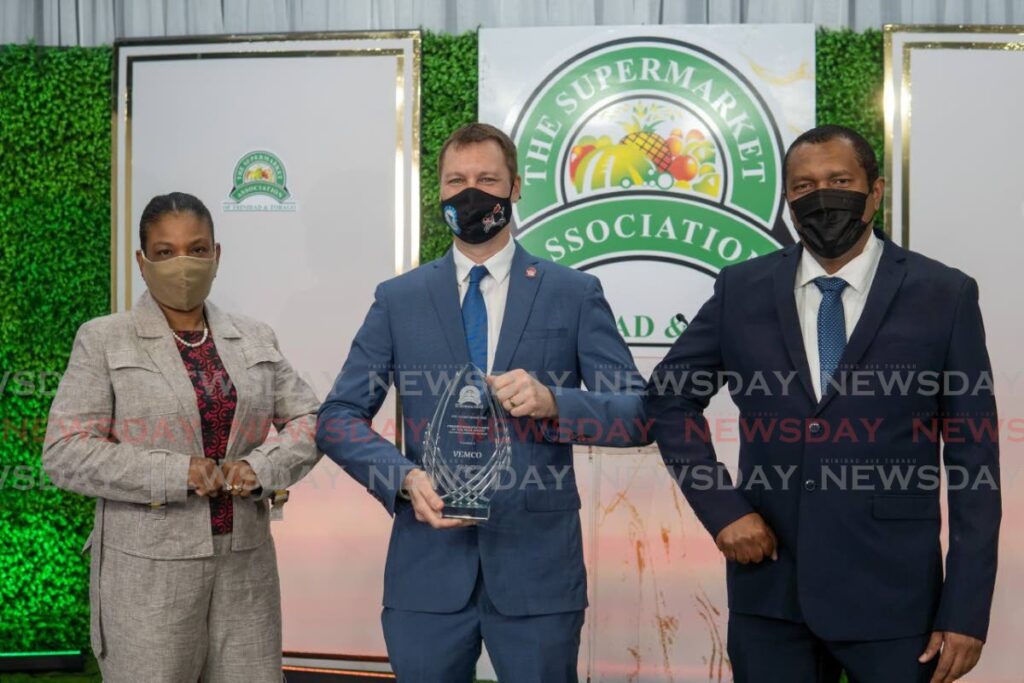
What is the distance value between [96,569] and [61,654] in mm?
2089

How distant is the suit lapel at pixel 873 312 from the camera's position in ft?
6.48

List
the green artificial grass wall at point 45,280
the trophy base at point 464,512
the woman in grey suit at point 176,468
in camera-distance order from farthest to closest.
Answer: the green artificial grass wall at point 45,280
the woman in grey suit at point 176,468
the trophy base at point 464,512

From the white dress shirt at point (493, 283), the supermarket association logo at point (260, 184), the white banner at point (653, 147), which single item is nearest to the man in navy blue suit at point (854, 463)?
the white dress shirt at point (493, 283)

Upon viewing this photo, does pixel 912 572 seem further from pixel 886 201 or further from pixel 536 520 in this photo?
pixel 886 201

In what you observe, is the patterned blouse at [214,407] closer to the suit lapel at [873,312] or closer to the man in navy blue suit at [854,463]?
the man in navy blue suit at [854,463]

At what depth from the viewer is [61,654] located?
419 cm

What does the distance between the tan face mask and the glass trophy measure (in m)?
0.83

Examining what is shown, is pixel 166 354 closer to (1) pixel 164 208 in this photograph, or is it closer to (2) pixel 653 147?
(1) pixel 164 208

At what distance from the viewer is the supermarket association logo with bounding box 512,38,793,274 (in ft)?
13.3

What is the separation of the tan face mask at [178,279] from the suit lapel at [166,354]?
43 millimetres

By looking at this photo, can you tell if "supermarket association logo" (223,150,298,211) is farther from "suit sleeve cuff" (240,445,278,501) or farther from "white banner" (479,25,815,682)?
"suit sleeve cuff" (240,445,278,501)

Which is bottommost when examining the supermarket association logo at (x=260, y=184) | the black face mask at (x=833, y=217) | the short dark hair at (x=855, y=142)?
the black face mask at (x=833, y=217)

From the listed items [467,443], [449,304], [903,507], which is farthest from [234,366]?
[903,507]

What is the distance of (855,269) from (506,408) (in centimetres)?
78
